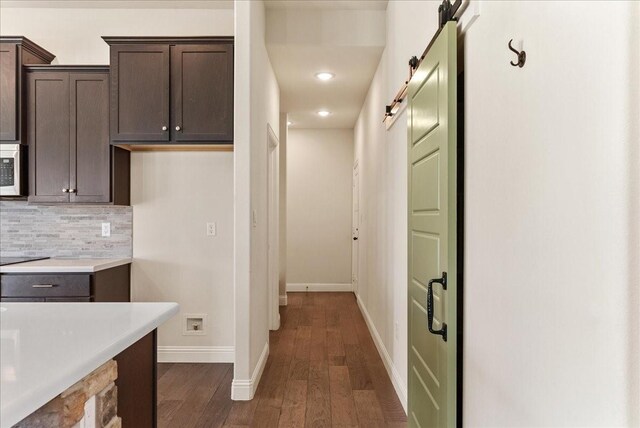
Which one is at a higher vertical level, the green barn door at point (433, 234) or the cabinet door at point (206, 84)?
the cabinet door at point (206, 84)

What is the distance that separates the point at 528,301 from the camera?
997 mm

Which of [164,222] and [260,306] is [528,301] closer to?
[260,306]

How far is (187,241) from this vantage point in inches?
127

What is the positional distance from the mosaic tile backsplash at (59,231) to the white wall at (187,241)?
21cm

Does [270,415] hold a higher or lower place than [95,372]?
lower

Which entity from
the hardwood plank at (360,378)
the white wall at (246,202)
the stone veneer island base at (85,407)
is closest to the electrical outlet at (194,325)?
the white wall at (246,202)

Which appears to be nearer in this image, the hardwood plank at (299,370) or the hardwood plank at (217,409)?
the hardwood plank at (217,409)

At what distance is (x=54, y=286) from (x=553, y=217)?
3.06 m

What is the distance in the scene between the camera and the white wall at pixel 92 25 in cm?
327

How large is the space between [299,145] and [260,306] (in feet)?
12.4

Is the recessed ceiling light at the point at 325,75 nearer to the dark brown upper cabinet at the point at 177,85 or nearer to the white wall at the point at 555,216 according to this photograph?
the dark brown upper cabinet at the point at 177,85

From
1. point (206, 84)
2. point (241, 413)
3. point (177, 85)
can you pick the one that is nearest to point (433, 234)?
point (241, 413)

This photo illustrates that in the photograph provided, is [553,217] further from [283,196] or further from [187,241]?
[283,196]

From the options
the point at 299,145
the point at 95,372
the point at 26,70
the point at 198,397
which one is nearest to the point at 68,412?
the point at 95,372
